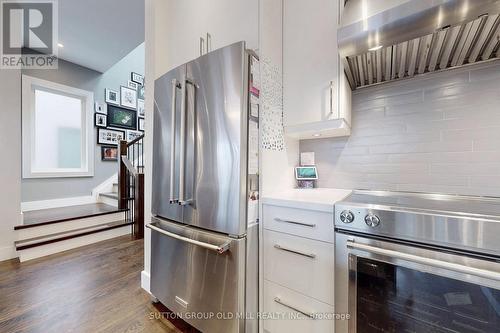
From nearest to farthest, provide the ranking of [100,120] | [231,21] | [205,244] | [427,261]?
[427,261] < [205,244] < [231,21] < [100,120]

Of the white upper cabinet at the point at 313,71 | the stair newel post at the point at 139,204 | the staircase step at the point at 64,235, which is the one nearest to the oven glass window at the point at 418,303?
the white upper cabinet at the point at 313,71

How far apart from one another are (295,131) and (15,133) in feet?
11.1

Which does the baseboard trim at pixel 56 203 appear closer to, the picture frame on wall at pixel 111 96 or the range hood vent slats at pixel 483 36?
the picture frame on wall at pixel 111 96

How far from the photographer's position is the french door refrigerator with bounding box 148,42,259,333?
114 cm

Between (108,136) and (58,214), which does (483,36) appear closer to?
(58,214)

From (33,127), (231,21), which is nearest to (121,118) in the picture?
(33,127)

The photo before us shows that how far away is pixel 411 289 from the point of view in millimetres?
850

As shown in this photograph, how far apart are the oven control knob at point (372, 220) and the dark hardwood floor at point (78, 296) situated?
1398 mm

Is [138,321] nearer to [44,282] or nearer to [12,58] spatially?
[44,282]

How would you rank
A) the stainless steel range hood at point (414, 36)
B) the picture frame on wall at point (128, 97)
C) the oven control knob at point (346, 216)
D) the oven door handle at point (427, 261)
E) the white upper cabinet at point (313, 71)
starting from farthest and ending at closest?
the picture frame on wall at point (128, 97), the white upper cabinet at point (313, 71), the oven control knob at point (346, 216), the stainless steel range hood at point (414, 36), the oven door handle at point (427, 261)

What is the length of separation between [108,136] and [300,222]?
4734 millimetres

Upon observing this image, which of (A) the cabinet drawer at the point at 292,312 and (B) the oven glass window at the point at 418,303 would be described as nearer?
(B) the oven glass window at the point at 418,303

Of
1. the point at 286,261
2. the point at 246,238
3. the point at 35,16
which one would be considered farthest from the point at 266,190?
the point at 35,16

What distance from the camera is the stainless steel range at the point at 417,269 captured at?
2.39ft
